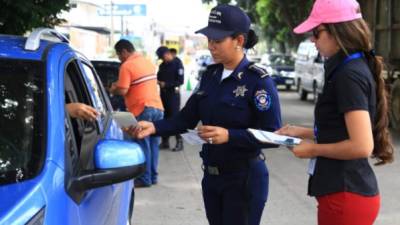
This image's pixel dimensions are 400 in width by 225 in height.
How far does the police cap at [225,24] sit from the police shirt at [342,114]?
71 cm

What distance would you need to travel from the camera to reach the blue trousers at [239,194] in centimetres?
333

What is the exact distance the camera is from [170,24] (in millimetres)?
67688

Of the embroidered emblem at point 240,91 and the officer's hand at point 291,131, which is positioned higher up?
the embroidered emblem at point 240,91

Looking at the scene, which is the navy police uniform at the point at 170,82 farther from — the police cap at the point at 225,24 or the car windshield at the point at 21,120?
the car windshield at the point at 21,120

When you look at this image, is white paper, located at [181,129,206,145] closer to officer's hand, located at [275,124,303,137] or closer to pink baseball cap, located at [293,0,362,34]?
officer's hand, located at [275,124,303,137]

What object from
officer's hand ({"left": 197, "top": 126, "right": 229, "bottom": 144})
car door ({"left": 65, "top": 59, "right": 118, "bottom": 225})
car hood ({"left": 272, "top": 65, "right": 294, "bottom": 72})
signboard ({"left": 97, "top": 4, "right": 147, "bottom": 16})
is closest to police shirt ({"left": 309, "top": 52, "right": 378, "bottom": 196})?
officer's hand ({"left": 197, "top": 126, "right": 229, "bottom": 144})

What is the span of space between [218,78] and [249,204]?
2.30ft

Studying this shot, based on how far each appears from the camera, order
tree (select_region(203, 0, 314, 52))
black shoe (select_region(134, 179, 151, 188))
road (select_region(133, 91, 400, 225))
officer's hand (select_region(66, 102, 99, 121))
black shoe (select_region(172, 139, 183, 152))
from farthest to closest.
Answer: tree (select_region(203, 0, 314, 52)) < black shoe (select_region(172, 139, 183, 152)) < black shoe (select_region(134, 179, 151, 188)) < road (select_region(133, 91, 400, 225)) < officer's hand (select_region(66, 102, 99, 121))

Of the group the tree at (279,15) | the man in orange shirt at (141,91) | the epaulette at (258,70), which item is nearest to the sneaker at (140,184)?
the man in orange shirt at (141,91)

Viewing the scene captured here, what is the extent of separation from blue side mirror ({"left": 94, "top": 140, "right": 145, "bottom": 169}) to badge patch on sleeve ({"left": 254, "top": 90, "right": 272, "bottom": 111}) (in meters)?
0.72

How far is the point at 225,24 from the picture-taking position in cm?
329

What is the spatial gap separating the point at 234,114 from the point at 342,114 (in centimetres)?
79

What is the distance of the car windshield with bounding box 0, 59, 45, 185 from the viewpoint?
2609mm

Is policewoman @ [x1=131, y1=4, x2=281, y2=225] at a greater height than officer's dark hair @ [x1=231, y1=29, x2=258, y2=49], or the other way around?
officer's dark hair @ [x1=231, y1=29, x2=258, y2=49]
